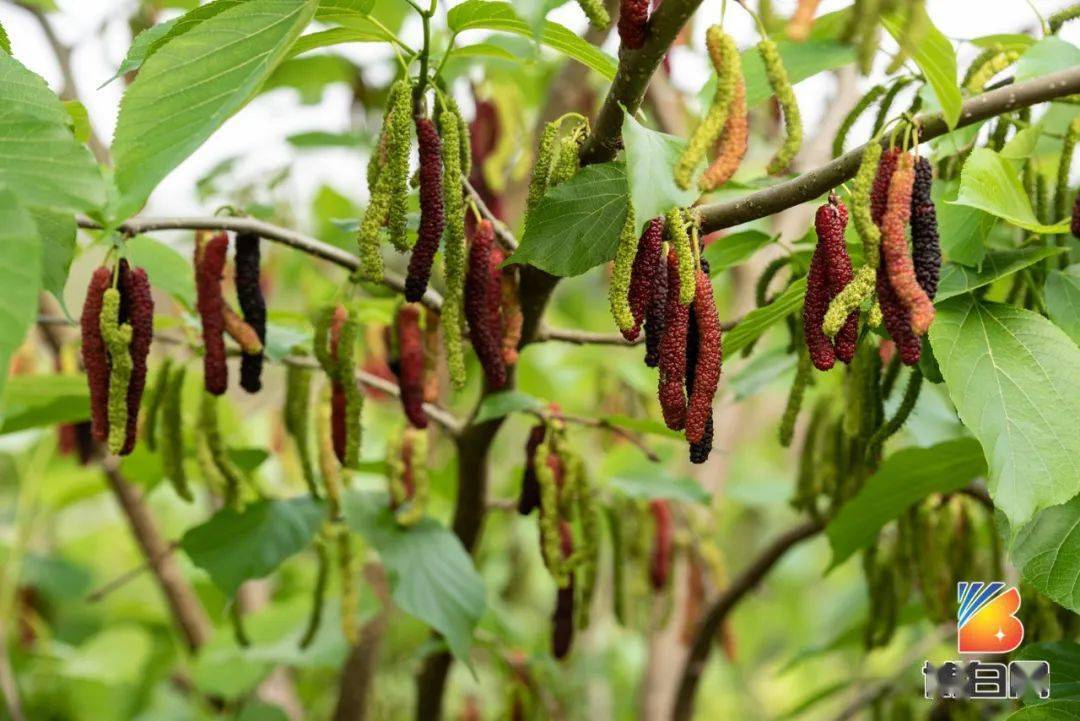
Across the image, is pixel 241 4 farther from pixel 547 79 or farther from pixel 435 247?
pixel 547 79

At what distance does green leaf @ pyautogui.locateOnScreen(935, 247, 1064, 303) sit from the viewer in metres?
0.84

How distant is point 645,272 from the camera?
759 mm

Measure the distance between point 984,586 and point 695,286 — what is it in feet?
2.07

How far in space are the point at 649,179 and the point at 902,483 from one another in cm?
53

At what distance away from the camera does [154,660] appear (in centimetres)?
223

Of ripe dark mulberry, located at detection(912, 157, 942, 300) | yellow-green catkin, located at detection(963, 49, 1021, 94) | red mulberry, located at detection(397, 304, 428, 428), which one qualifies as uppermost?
yellow-green catkin, located at detection(963, 49, 1021, 94)

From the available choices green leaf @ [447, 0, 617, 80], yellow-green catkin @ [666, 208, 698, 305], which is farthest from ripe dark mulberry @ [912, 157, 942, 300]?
green leaf @ [447, 0, 617, 80]

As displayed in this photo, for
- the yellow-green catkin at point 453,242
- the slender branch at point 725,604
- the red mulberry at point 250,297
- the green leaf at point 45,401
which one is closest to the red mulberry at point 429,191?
the yellow-green catkin at point 453,242

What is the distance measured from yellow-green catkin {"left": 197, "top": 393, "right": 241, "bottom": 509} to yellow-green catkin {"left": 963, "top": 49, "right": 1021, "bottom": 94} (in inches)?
30.9

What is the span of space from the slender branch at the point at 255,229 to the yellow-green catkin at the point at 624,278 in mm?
244

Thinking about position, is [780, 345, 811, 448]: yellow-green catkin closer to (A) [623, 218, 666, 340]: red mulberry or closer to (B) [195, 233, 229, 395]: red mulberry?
(A) [623, 218, 666, 340]: red mulberry

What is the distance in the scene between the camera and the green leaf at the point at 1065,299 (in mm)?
893

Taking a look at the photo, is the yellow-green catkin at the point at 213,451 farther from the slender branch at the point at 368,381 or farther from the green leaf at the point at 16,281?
the green leaf at the point at 16,281

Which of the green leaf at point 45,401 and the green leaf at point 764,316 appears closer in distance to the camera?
the green leaf at point 764,316
